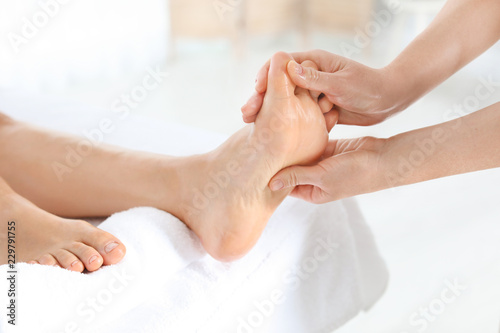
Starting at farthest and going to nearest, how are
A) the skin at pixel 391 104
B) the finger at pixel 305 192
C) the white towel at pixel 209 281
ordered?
the finger at pixel 305 192 < the skin at pixel 391 104 < the white towel at pixel 209 281

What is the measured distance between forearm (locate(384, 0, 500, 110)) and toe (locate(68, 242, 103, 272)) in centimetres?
65

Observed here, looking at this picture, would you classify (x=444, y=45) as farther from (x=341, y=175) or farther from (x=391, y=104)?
(x=341, y=175)

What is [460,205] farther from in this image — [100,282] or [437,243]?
[100,282]

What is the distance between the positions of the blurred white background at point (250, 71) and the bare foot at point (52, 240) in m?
0.83

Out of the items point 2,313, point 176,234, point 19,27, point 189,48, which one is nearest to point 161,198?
point 176,234

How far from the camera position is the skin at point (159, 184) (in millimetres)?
1000

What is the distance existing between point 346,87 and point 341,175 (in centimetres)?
16

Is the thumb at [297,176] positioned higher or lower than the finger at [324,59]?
lower

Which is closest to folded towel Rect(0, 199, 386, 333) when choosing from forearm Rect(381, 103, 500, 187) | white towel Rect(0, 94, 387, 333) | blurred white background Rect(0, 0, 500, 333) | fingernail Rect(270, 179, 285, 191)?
white towel Rect(0, 94, 387, 333)

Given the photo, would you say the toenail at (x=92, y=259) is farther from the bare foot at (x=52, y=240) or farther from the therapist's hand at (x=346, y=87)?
the therapist's hand at (x=346, y=87)

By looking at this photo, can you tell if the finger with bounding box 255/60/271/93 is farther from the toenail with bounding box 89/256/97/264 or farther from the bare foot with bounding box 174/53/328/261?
the toenail with bounding box 89/256/97/264

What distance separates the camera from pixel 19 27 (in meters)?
3.01

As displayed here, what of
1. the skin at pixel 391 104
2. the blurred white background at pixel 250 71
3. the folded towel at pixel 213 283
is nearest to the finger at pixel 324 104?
the skin at pixel 391 104

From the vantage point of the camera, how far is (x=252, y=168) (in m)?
1.03
